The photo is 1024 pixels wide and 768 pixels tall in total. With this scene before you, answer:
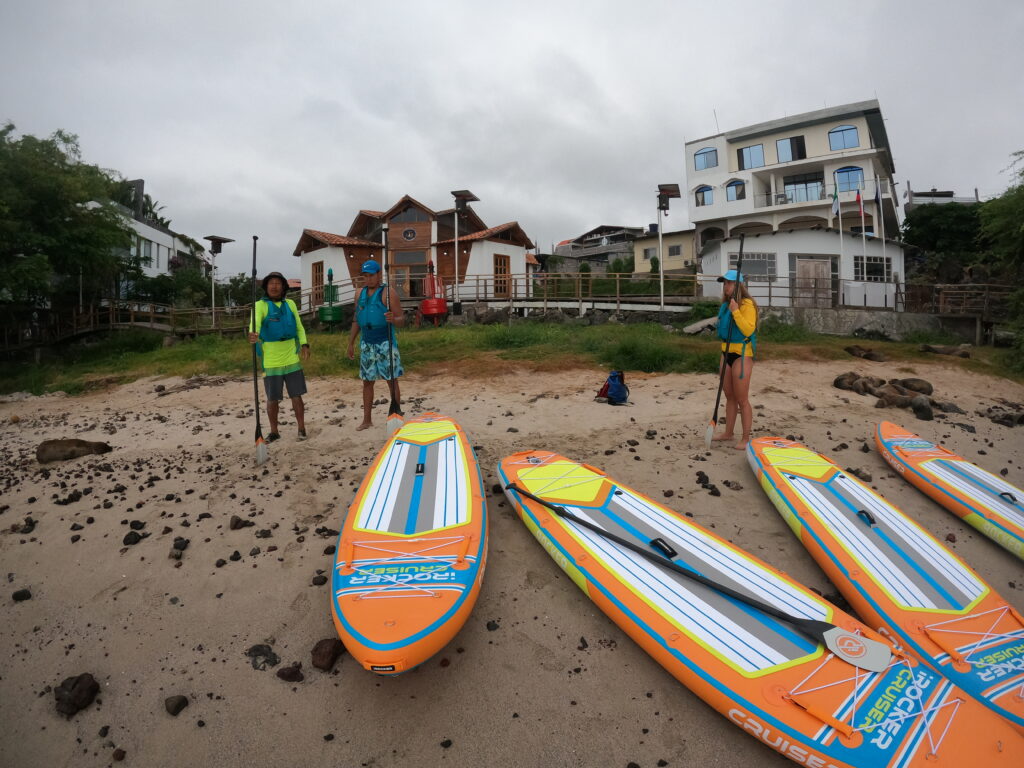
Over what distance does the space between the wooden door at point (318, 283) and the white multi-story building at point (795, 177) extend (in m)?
17.4

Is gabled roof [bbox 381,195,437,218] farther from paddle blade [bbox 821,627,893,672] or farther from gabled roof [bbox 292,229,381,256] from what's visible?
paddle blade [bbox 821,627,893,672]

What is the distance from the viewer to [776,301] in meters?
19.8

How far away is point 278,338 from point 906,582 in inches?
230

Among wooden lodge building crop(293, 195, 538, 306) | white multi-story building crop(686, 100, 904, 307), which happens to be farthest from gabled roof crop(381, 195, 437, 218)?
white multi-story building crop(686, 100, 904, 307)

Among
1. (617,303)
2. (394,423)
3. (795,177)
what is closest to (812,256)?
(617,303)

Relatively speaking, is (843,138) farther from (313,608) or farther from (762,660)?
(313,608)

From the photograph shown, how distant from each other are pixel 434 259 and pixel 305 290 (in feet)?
20.6

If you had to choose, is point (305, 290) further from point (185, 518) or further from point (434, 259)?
point (185, 518)

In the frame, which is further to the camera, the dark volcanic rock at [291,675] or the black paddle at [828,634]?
the dark volcanic rock at [291,675]

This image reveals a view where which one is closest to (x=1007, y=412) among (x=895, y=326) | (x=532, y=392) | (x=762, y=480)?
(x=762, y=480)

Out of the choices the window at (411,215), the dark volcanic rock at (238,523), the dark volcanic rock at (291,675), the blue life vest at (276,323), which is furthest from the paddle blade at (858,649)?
the window at (411,215)

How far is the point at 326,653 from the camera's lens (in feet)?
9.45

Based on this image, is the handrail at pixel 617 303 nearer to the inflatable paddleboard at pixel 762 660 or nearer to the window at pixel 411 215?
the window at pixel 411 215

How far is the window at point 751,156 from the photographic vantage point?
2911cm
